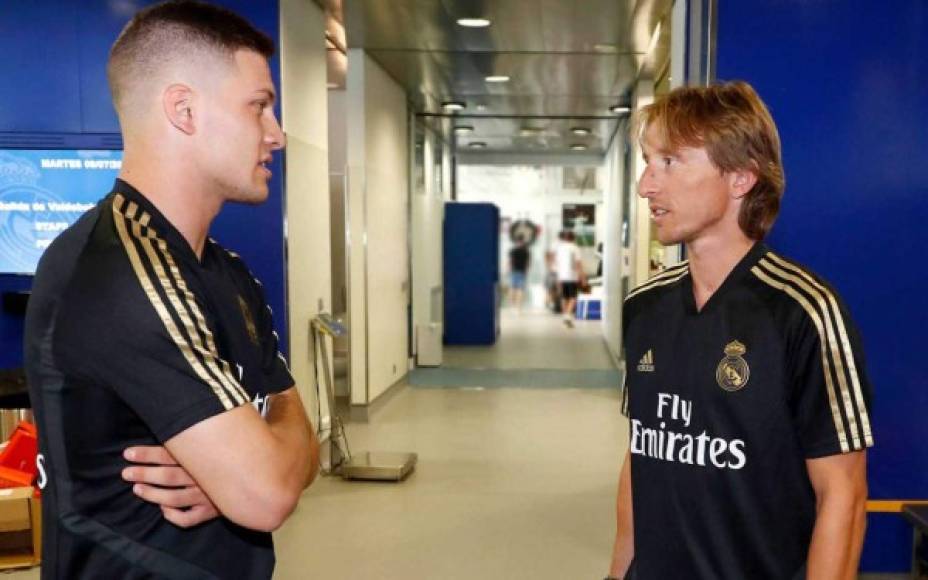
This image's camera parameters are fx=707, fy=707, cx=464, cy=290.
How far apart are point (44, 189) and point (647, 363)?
12.3ft

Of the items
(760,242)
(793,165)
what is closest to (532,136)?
(793,165)

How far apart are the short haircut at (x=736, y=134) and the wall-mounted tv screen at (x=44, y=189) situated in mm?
3485

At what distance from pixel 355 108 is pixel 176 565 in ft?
17.4

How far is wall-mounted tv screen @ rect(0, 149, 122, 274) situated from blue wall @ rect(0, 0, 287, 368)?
0.09 m

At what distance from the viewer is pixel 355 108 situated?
5.91 meters

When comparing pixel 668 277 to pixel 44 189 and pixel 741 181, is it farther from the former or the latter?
pixel 44 189

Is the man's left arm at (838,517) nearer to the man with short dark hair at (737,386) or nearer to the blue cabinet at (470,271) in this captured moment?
the man with short dark hair at (737,386)

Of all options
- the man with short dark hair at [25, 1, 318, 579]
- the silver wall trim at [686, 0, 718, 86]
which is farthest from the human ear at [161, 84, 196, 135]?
the silver wall trim at [686, 0, 718, 86]

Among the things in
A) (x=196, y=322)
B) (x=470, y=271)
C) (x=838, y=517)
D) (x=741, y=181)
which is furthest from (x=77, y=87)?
(x=470, y=271)

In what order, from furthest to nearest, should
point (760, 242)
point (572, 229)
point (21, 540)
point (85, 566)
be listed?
point (572, 229), point (21, 540), point (760, 242), point (85, 566)

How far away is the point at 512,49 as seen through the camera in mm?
5875

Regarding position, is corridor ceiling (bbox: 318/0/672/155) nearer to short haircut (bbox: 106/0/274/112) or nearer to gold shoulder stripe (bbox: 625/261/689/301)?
gold shoulder stripe (bbox: 625/261/689/301)

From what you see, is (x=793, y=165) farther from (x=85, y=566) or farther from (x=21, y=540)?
(x=21, y=540)

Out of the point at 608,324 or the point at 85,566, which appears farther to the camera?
the point at 608,324
